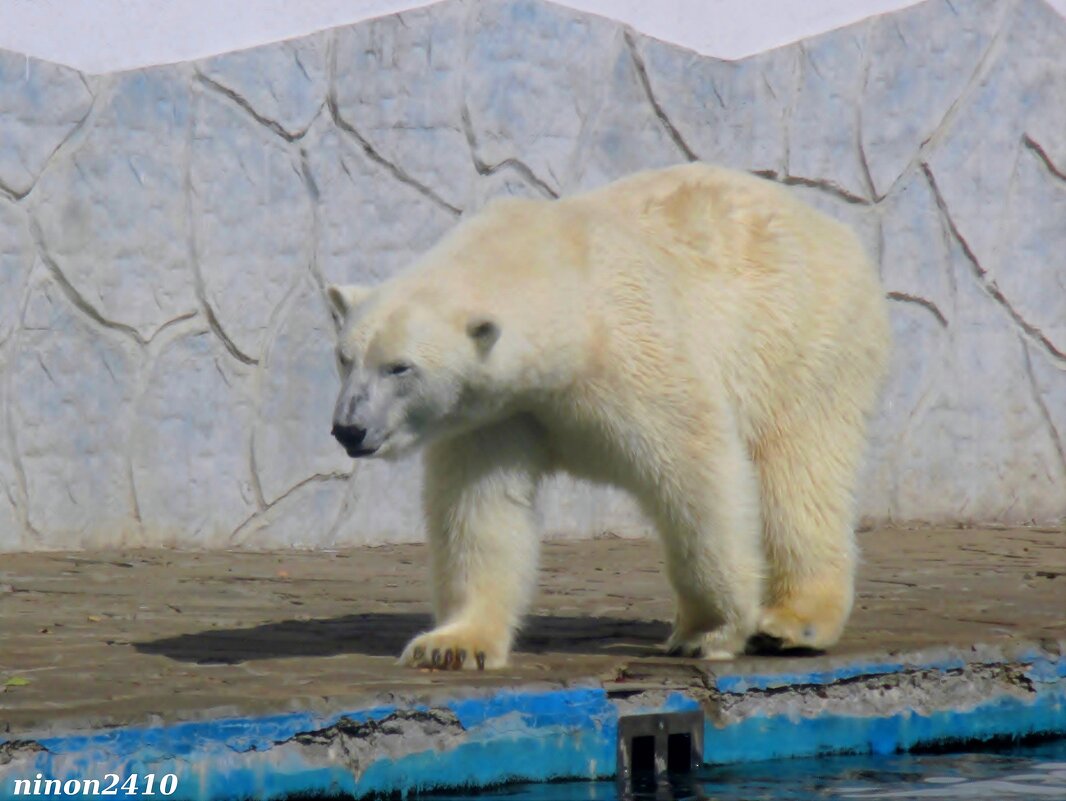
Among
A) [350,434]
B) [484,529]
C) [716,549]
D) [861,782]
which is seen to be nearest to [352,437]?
[350,434]

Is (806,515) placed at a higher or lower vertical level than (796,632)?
higher

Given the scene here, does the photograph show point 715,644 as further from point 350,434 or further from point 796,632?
point 350,434

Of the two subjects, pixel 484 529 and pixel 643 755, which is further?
pixel 484 529

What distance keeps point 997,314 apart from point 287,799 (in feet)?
16.1

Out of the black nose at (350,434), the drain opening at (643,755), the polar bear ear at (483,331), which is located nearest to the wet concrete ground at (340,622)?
the drain opening at (643,755)

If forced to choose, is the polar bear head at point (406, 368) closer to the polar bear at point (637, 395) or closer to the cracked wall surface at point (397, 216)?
the polar bear at point (637, 395)

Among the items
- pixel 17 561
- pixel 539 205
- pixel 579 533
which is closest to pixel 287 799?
pixel 539 205

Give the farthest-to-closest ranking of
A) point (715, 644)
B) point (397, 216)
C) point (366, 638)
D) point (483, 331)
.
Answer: point (397, 216)
point (366, 638)
point (715, 644)
point (483, 331)

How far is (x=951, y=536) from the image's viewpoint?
7.01 m

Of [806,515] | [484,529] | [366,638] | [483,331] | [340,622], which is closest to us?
[483,331]

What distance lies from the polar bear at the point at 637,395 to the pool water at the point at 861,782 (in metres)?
0.27

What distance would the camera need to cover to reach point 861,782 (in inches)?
145

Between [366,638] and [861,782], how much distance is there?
3.84 feet

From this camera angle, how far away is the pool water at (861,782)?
11.5 ft
